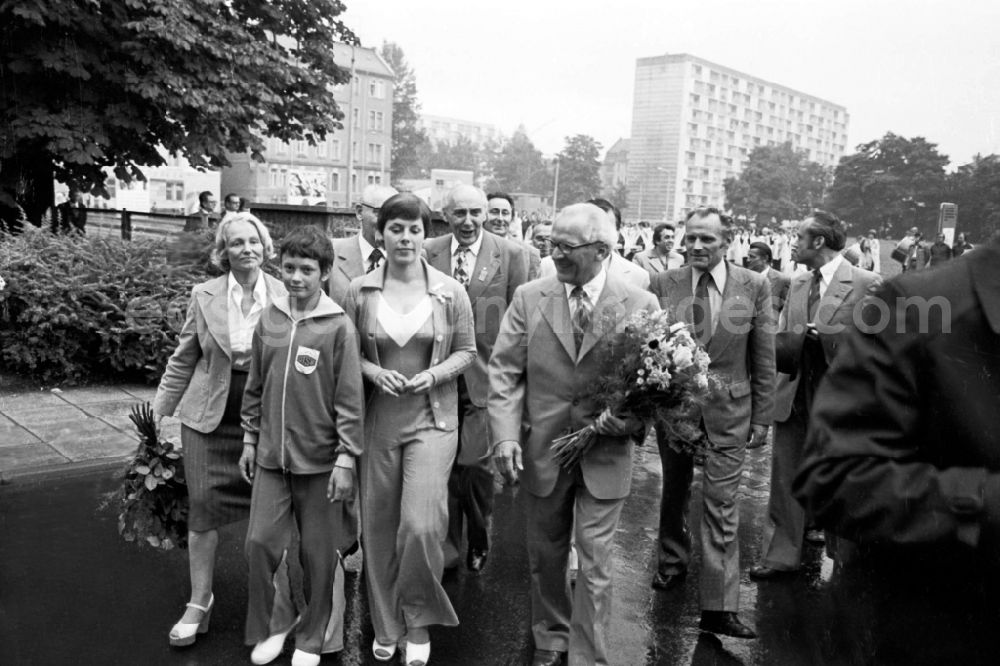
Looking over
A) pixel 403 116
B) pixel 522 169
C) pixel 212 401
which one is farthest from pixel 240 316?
pixel 522 169

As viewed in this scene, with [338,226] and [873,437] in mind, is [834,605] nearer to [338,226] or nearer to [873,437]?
[873,437]

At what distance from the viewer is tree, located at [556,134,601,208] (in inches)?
4193

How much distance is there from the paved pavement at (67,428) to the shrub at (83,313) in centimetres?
35

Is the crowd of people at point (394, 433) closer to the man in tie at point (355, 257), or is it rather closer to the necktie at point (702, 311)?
the necktie at point (702, 311)

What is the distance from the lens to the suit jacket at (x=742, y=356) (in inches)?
207

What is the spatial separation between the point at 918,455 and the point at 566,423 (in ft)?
8.91

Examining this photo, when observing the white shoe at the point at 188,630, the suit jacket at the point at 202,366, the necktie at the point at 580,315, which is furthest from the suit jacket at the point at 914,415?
the white shoe at the point at 188,630

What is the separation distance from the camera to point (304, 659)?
14.5ft

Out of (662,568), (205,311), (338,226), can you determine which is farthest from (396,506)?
(338,226)

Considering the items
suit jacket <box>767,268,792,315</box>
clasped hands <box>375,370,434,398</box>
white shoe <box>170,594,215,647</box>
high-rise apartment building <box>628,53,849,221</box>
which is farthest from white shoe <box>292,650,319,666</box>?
high-rise apartment building <box>628,53,849,221</box>

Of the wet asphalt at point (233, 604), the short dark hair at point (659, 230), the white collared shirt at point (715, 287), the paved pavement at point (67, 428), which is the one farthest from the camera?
the short dark hair at point (659, 230)

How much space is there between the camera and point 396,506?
15.2ft

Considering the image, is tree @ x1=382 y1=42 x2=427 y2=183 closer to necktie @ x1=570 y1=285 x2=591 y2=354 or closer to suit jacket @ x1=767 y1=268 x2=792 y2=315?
suit jacket @ x1=767 y1=268 x2=792 y2=315

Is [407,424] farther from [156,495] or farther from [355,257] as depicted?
[355,257]
